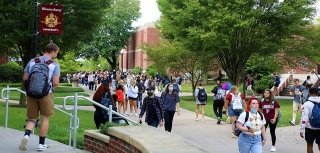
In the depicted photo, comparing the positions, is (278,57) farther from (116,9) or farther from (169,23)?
(116,9)

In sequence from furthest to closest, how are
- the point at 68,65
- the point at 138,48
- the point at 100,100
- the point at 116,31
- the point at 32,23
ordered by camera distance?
the point at 116,31
the point at 138,48
the point at 68,65
the point at 32,23
the point at 100,100

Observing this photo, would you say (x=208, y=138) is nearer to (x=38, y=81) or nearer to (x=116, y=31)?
(x=38, y=81)

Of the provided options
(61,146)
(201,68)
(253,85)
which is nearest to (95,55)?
(253,85)

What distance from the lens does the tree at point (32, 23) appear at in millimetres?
20719

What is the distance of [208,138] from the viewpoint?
14430 mm

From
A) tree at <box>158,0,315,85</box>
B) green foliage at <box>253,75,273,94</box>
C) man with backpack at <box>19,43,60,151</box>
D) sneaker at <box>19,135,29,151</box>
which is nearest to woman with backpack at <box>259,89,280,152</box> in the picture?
man with backpack at <box>19,43,60,151</box>

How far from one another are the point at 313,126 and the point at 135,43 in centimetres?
8081

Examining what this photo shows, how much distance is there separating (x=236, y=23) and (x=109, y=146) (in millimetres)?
21634

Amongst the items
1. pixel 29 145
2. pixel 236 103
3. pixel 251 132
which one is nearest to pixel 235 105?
pixel 236 103

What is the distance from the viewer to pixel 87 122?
16.8 metres

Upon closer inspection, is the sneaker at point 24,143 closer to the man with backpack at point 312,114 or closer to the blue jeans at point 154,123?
the blue jeans at point 154,123

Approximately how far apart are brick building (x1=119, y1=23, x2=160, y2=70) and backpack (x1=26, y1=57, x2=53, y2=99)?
2555 inches

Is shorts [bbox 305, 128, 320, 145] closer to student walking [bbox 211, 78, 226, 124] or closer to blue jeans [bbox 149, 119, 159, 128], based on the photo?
blue jeans [bbox 149, 119, 159, 128]

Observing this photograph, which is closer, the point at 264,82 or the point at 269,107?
the point at 269,107
